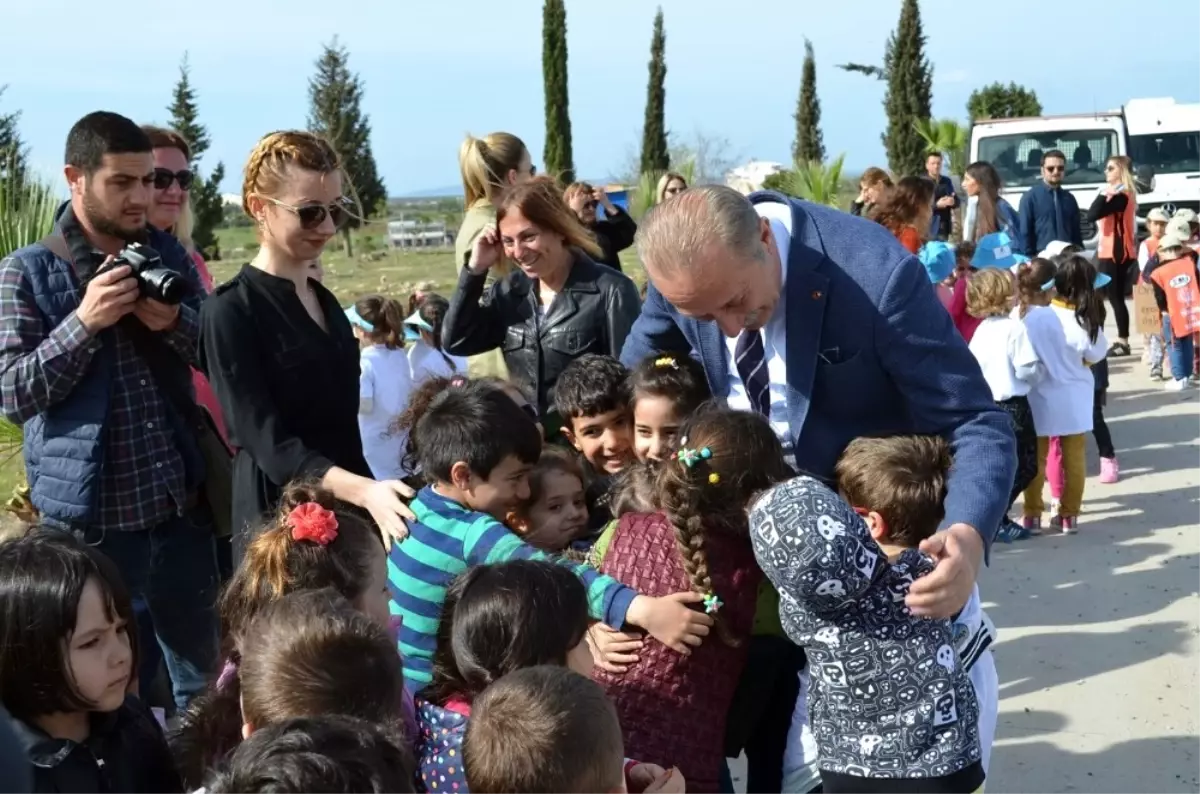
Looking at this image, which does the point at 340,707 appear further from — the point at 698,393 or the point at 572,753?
the point at 698,393

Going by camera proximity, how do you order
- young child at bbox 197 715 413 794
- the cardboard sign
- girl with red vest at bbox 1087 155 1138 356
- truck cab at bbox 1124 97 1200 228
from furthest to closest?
truck cab at bbox 1124 97 1200 228, girl with red vest at bbox 1087 155 1138 356, the cardboard sign, young child at bbox 197 715 413 794

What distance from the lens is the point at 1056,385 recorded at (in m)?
7.01

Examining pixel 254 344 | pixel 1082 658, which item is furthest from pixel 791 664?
pixel 1082 658

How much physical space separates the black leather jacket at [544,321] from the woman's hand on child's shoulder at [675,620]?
1.48 metres

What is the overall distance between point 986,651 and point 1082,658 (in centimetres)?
236

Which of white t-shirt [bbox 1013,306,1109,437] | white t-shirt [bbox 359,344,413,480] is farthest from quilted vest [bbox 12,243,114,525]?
white t-shirt [bbox 1013,306,1109,437]

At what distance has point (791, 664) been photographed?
2973mm

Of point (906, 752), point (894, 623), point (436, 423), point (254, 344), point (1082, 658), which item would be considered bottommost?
point (1082, 658)

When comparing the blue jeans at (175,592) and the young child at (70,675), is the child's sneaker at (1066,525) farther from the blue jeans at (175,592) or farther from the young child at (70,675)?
the young child at (70,675)

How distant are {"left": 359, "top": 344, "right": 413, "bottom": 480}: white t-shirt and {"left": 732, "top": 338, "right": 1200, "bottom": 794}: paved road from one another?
2.36m

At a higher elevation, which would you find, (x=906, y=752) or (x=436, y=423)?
(x=436, y=423)

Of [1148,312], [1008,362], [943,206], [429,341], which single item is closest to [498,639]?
[429,341]

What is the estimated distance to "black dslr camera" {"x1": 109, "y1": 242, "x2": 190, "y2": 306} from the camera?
330 centimetres

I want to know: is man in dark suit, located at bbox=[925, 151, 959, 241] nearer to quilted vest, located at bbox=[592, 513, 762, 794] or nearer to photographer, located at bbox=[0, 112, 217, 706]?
photographer, located at bbox=[0, 112, 217, 706]
